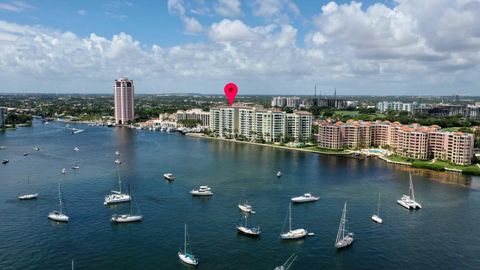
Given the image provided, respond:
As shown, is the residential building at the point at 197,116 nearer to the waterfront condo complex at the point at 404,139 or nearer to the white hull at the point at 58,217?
the waterfront condo complex at the point at 404,139

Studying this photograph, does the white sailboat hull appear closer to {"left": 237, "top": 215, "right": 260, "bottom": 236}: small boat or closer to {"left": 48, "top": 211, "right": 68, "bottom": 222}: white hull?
{"left": 48, "top": 211, "right": 68, "bottom": 222}: white hull

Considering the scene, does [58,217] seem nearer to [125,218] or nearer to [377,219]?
[125,218]

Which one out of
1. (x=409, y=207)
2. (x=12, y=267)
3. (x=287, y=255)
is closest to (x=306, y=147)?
(x=409, y=207)

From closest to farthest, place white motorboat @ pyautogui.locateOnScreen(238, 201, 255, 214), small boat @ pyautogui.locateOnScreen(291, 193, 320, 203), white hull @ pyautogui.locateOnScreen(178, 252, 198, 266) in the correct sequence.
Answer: white hull @ pyautogui.locateOnScreen(178, 252, 198, 266), white motorboat @ pyautogui.locateOnScreen(238, 201, 255, 214), small boat @ pyautogui.locateOnScreen(291, 193, 320, 203)

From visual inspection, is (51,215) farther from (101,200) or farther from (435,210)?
(435,210)

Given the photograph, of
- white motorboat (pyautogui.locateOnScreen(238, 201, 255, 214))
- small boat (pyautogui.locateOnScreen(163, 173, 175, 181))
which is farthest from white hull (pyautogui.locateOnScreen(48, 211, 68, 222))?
small boat (pyautogui.locateOnScreen(163, 173, 175, 181))

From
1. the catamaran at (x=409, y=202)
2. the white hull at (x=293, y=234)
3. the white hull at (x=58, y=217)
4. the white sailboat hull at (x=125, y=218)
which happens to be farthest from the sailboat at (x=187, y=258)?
the catamaran at (x=409, y=202)
